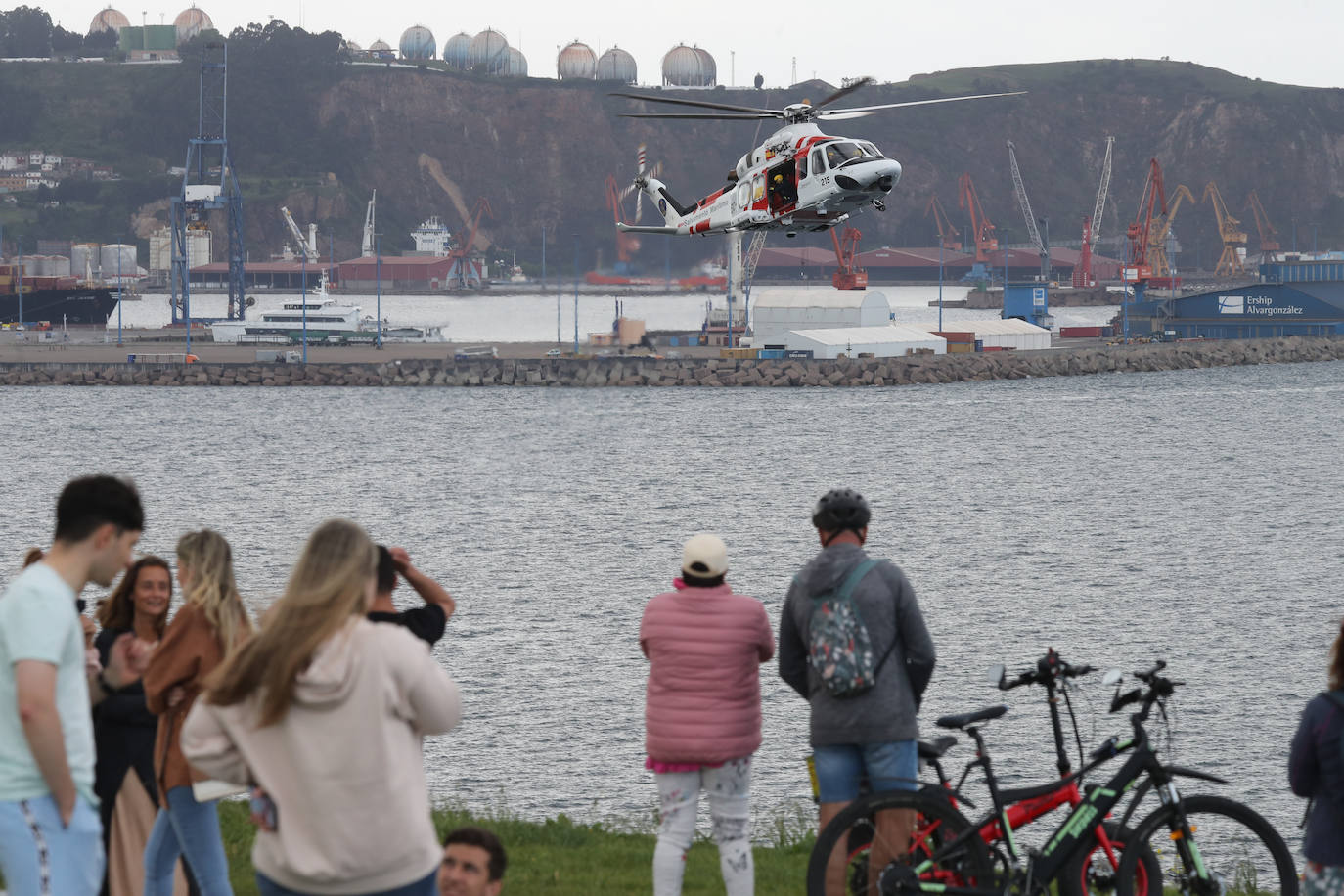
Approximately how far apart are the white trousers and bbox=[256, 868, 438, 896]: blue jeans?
8.65ft

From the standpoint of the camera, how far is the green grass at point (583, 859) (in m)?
9.02

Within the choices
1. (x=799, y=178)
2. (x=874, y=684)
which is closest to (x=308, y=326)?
(x=799, y=178)

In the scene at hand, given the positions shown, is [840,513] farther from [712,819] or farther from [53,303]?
[53,303]

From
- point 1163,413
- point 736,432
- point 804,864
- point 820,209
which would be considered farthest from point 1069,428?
point 804,864

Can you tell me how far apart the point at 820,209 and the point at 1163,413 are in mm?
73732

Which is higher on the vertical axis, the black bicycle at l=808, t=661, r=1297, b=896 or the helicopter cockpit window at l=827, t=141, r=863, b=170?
the helicopter cockpit window at l=827, t=141, r=863, b=170

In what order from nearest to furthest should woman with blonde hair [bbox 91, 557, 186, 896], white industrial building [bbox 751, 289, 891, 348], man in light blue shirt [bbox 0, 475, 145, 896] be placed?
man in light blue shirt [bbox 0, 475, 145, 896], woman with blonde hair [bbox 91, 557, 186, 896], white industrial building [bbox 751, 289, 891, 348]

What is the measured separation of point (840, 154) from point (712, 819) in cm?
1662

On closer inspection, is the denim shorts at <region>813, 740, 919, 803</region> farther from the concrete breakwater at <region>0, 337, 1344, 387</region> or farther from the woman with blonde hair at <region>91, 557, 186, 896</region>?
the concrete breakwater at <region>0, 337, 1344, 387</region>

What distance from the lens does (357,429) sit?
82.6 m

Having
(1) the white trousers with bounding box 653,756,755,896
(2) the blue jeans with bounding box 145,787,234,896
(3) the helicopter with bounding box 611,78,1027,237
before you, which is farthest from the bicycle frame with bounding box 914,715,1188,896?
(3) the helicopter with bounding box 611,78,1027,237

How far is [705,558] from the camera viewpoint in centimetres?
666

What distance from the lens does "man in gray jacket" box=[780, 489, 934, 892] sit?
6.65m

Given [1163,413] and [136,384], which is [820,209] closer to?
[1163,413]
